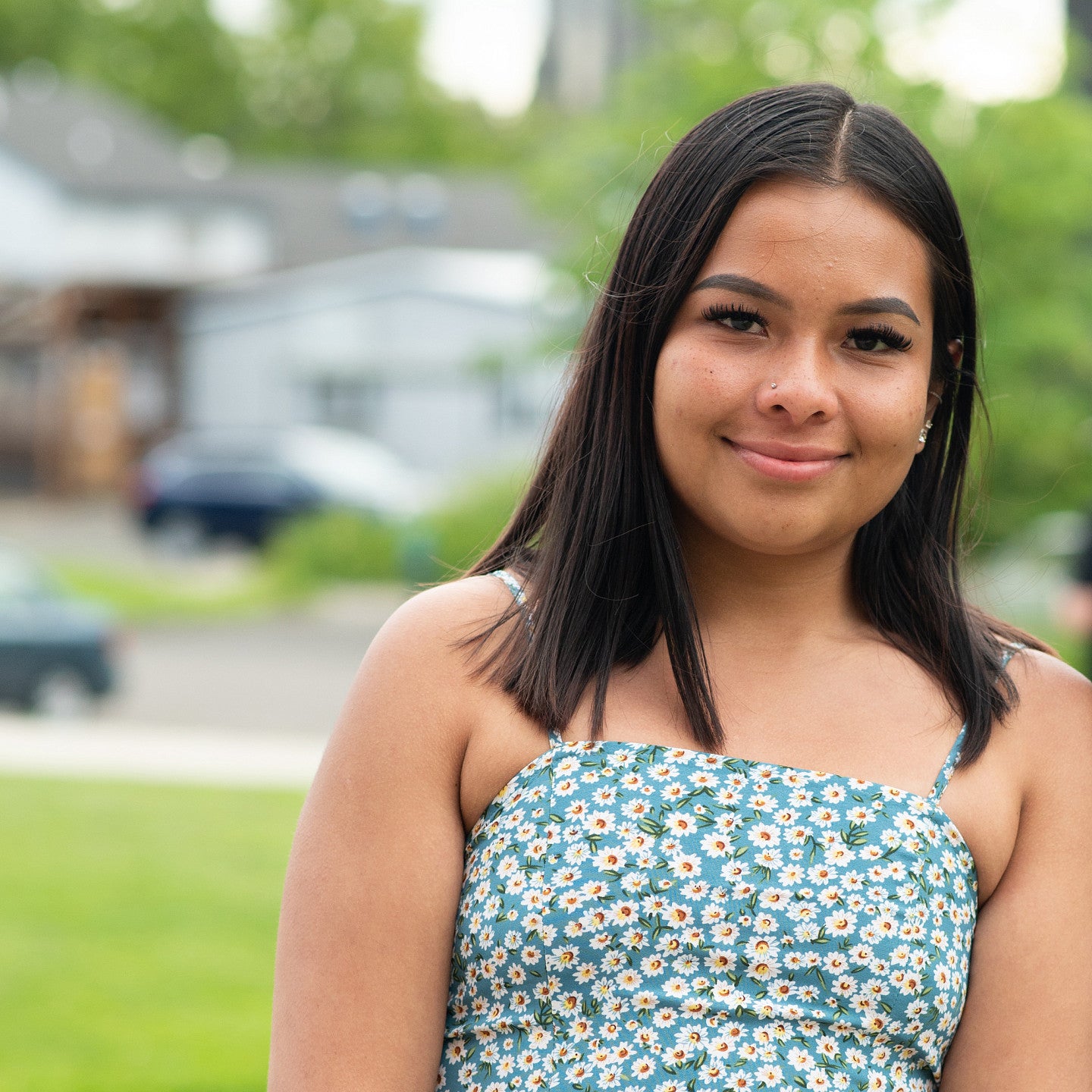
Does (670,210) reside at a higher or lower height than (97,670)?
higher

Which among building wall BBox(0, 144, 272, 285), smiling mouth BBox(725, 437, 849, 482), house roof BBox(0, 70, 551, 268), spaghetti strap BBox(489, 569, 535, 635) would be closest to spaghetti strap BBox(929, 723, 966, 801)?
smiling mouth BBox(725, 437, 849, 482)

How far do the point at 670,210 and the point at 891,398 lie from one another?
10.9 inches

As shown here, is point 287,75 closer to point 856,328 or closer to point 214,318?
point 214,318

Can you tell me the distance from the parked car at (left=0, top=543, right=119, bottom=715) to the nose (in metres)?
10.2

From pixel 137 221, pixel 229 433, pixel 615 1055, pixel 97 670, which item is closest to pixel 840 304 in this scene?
pixel 615 1055

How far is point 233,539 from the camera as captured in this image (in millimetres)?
22188

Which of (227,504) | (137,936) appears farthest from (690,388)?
(227,504)

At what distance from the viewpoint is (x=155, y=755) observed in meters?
9.27

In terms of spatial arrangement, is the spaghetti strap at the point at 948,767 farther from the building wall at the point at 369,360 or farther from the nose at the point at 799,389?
the building wall at the point at 369,360

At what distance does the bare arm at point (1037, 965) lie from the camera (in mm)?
1511

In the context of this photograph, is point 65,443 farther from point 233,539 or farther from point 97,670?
point 97,670

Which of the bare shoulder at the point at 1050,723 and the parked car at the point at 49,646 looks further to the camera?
the parked car at the point at 49,646

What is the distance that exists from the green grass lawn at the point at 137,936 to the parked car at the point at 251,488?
45.5 ft

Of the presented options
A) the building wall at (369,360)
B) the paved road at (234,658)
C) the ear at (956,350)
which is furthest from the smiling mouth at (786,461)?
the building wall at (369,360)
